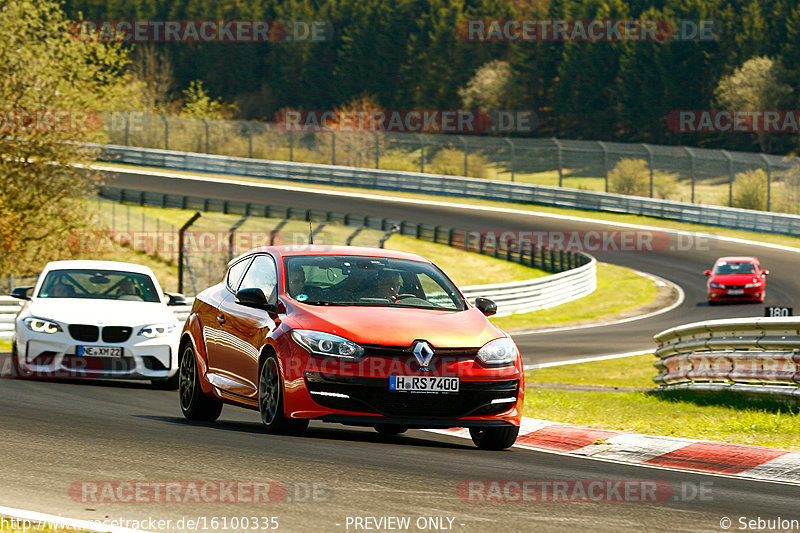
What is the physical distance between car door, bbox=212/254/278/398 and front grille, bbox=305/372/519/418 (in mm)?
803

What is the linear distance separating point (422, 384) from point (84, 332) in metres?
6.29

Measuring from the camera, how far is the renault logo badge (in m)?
8.73

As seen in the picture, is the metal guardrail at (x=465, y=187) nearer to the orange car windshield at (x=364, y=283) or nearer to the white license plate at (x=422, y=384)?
the orange car windshield at (x=364, y=283)

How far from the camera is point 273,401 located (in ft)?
30.3

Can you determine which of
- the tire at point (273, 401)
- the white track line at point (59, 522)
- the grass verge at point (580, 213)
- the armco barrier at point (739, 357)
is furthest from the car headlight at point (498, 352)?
the grass verge at point (580, 213)

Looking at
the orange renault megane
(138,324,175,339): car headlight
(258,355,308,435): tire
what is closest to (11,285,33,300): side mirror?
(138,324,175,339): car headlight

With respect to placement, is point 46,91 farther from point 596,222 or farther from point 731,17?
point 731,17

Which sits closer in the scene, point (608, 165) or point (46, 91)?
point (46, 91)

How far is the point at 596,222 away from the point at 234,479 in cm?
4623

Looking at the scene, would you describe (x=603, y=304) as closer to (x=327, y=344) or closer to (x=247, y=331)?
(x=247, y=331)

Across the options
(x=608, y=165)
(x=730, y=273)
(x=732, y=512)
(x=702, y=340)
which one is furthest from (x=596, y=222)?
(x=732, y=512)

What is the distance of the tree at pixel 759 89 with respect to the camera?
79.4 meters

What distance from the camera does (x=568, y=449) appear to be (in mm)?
9969

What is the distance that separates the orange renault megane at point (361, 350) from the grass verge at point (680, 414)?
2.17m
